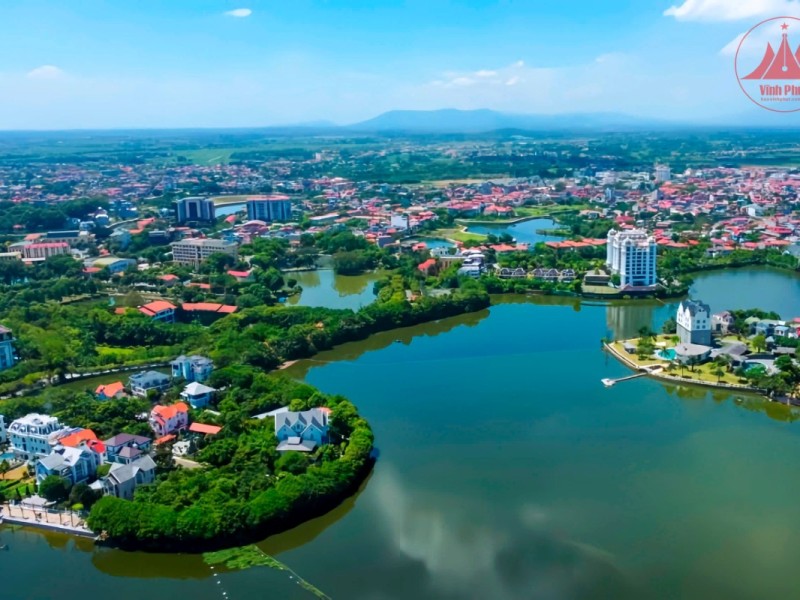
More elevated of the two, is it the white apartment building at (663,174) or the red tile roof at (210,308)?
the white apartment building at (663,174)

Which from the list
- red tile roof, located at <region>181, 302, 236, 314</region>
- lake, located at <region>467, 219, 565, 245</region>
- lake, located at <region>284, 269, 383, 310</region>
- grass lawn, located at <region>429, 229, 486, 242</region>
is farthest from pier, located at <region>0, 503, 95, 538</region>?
lake, located at <region>467, 219, 565, 245</region>

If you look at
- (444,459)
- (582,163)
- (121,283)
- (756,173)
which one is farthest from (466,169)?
(444,459)

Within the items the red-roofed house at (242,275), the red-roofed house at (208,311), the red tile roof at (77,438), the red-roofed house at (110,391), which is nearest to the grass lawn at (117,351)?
the red-roofed house at (110,391)

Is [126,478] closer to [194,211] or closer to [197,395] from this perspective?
[197,395]

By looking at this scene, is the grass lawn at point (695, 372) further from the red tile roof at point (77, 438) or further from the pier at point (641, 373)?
the red tile roof at point (77, 438)

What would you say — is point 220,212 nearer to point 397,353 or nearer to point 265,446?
point 397,353

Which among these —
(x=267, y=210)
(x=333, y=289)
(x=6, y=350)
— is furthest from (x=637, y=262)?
(x=267, y=210)
